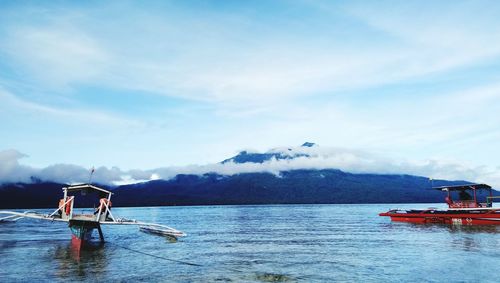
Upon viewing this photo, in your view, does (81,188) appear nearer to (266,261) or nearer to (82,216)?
(82,216)

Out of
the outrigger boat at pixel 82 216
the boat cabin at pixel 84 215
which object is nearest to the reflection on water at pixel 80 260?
the outrigger boat at pixel 82 216

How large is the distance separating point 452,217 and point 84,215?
69.9 metres

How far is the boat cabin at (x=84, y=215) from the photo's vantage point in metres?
47.8

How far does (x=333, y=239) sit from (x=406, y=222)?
39.8 m

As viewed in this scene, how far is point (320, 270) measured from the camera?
3372 cm

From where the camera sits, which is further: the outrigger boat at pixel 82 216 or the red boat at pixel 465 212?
the red boat at pixel 465 212

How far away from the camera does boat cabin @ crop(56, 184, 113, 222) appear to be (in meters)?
47.8

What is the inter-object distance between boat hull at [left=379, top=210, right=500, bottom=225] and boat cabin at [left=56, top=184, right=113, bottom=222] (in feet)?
216

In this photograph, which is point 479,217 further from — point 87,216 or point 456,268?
point 87,216

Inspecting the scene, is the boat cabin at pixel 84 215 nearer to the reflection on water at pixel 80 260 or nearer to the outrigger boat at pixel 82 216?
the outrigger boat at pixel 82 216

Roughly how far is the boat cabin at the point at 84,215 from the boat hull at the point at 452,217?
66.0 m

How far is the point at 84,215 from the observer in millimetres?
48969

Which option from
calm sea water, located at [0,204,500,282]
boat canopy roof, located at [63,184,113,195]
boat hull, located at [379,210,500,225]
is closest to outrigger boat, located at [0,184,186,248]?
boat canopy roof, located at [63,184,113,195]

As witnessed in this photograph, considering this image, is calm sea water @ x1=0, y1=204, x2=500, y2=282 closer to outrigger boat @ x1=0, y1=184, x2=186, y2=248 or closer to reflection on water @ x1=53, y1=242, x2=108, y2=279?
reflection on water @ x1=53, y1=242, x2=108, y2=279
